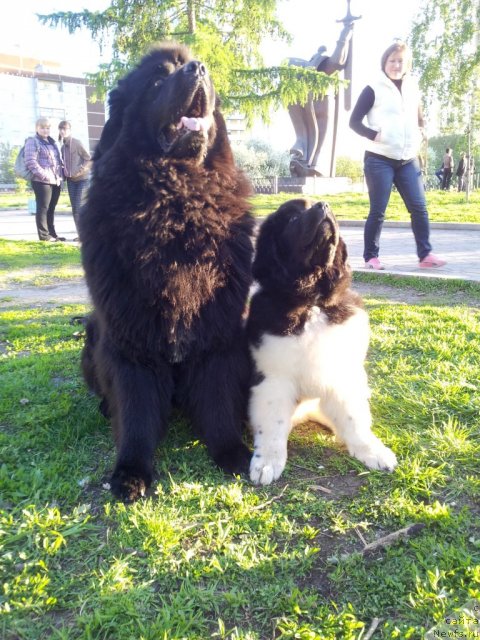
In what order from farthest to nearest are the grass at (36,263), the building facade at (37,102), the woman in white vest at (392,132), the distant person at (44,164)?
the building facade at (37,102) < the distant person at (44,164) < the grass at (36,263) < the woman in white vest at (392,132)

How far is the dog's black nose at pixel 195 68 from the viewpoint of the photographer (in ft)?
7.55

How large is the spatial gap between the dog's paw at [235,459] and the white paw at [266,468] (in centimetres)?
4

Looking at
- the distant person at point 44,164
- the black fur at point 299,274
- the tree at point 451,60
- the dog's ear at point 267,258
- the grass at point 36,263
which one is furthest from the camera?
the tree at point 451,60

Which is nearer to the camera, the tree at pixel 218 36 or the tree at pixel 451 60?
the tree at pixel 218 36

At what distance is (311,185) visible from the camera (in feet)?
76.1

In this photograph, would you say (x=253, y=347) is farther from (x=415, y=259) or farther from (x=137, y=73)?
(x=415, y=259)

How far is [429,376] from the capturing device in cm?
310

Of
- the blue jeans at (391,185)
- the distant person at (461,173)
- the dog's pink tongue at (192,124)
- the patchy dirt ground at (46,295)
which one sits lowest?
the patchy dirt ground at (46,295)

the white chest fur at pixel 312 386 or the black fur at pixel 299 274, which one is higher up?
the black fur at pixel 299 274

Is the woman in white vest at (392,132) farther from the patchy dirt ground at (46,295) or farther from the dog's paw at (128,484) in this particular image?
the dog's paw at (128,484)

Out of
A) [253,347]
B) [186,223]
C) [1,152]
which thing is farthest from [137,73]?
[1,152]

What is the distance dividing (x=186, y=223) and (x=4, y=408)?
1641mm

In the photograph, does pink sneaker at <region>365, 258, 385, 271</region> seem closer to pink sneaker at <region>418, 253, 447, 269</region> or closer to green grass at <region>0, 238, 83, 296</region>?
pink sneaker at <region>418, 253, 447, 269</region>

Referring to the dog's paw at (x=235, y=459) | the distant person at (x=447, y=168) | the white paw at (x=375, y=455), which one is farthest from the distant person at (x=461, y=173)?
the dog's paw at (x=235, y=459)
